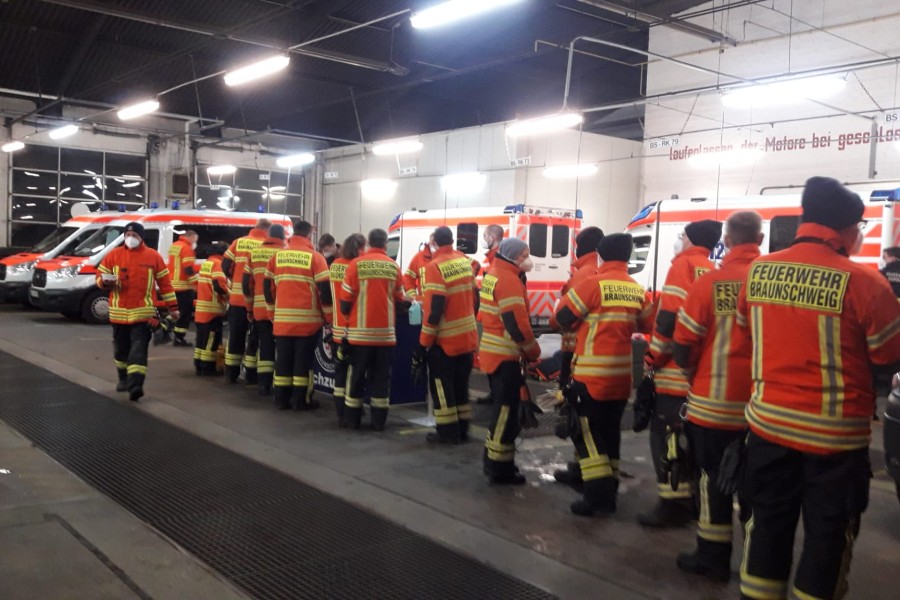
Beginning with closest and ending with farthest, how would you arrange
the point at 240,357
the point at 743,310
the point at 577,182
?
the point at 743,310
the point at 240,357
the point at 577,182

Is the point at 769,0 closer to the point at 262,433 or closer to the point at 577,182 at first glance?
the point at 577,182

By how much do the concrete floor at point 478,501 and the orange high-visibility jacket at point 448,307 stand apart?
3.01 feet

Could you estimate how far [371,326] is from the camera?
699cm

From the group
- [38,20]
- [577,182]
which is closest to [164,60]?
[38,20]

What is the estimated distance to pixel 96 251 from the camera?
1581 centimetres

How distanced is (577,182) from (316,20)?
23.9 ft

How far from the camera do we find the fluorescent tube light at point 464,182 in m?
20.9

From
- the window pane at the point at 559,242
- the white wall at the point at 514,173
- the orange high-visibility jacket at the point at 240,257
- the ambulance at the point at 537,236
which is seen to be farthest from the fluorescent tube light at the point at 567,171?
the orange high-visibility jacket at the point at 240,257

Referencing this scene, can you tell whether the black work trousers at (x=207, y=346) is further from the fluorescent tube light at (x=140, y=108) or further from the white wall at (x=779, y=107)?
the white wall at (x=779, y=107)

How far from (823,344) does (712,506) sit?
4.71ft

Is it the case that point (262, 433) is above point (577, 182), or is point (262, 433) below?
below

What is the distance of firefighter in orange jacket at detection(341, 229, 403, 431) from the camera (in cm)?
700

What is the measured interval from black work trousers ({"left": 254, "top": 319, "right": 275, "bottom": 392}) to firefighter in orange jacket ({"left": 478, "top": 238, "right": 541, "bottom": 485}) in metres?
3.53

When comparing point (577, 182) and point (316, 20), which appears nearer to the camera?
point (316, 20)
